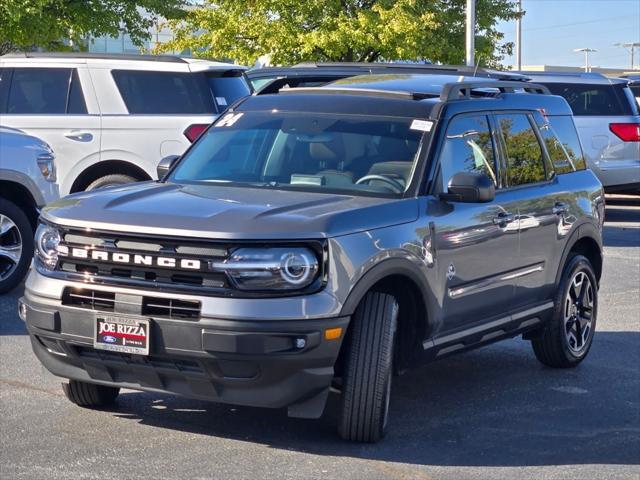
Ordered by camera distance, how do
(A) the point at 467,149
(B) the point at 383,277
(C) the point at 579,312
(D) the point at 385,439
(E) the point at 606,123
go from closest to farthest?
(B) the point at 383,277, (D) the point at 385,439, (A) the point at 467,149, (C) the point at 579,312, (E) the point at 606,123

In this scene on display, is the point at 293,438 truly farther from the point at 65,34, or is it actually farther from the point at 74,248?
the point at 65,34

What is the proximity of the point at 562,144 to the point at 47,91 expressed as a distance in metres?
6.36

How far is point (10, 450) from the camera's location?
20.3ft

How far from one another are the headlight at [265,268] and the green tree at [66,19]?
768 inches

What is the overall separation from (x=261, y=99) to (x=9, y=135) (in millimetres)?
3928

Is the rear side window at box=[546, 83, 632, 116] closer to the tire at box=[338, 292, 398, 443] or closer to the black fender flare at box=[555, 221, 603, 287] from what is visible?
the black fender flare at box=[555, 221, 603, 287]

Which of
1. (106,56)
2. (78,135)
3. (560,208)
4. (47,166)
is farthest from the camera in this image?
(106,56)

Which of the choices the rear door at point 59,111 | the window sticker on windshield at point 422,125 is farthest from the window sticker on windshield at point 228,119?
the rear door at point 59,111

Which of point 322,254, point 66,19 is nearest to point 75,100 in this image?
point 322,254

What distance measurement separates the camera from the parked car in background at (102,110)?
1320 cm

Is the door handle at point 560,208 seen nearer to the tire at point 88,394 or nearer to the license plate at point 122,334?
the tire at point 88,394

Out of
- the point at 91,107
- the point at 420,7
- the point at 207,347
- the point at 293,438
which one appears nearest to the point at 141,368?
the point at 207,347

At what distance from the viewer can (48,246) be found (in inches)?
255

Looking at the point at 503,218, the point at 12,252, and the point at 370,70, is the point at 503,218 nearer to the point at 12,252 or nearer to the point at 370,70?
the point at 12,252
